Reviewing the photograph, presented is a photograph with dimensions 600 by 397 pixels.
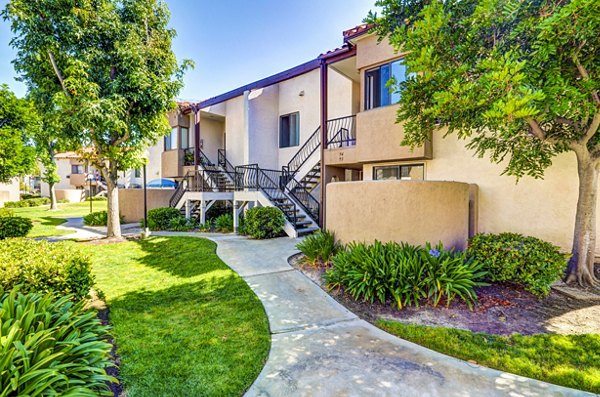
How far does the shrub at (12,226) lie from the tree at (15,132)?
5.80ft

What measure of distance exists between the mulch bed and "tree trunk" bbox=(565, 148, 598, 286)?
90 cm

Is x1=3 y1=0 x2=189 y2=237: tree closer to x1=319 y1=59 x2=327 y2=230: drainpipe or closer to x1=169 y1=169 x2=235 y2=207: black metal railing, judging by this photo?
x1=169 y1=169 x2=235 y2=207: black metal railing

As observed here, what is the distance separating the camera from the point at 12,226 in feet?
39.4

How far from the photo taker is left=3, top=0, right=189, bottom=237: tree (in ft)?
30.5

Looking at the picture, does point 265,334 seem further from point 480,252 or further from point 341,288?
point 480,252

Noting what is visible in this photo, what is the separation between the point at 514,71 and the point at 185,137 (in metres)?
17.8

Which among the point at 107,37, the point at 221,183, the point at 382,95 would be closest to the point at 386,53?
the point at 382,95

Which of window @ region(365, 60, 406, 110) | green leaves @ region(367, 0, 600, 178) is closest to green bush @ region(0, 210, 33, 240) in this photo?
window @ region(365, 60, 406, 110)

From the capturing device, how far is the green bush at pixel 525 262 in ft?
18.2

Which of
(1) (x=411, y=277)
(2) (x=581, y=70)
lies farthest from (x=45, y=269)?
(2) (x=581, y=70)

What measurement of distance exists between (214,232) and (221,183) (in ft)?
13.0

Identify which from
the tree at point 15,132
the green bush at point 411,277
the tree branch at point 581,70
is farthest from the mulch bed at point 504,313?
the tree at point 15,132

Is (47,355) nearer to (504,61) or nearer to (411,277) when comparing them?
(411,277)

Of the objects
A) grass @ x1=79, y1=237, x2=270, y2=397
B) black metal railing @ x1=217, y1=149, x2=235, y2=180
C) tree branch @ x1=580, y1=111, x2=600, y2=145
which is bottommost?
grass @ x1=79, y1=237, x2=270, y2=397
